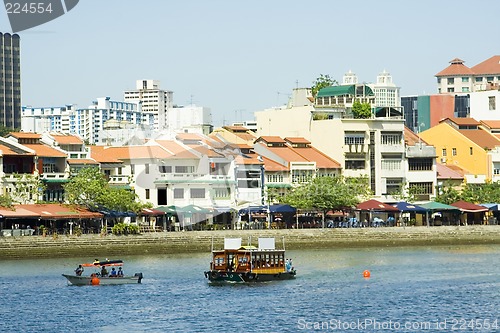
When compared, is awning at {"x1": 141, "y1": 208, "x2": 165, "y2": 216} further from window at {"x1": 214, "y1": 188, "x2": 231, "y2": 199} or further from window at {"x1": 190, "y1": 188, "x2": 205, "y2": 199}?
window at {"x1": 214, "y1": 188, "x2": 231, "y2": 199}

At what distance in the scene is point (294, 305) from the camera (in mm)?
57750

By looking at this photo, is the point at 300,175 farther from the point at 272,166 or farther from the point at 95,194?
the point at 95,194

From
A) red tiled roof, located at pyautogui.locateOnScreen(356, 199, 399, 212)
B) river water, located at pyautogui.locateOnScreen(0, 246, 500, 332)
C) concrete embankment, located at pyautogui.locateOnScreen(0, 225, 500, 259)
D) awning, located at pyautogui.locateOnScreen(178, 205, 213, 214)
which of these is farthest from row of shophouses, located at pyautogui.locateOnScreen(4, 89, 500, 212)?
river water, located at pyautogui.locateOnScreen(0, 246, 500, 332)

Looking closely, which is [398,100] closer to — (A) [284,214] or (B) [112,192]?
(A) [284,214]

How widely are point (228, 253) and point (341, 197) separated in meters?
33.8

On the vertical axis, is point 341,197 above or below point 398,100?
below

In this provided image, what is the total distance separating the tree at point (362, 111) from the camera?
116 m

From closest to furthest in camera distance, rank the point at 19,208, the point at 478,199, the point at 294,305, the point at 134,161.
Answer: the point at 294,305 → the point at 19,208 → the point at 134,161 → the point at 478,199

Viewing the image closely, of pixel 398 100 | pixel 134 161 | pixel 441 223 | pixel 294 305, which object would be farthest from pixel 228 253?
pixel 398 100

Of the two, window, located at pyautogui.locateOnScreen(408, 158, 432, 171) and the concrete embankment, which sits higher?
window, located at pyautogui.locateOnScreen(408, 158, 432, 171)

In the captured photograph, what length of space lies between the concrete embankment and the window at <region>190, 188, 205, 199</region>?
830 centimetres

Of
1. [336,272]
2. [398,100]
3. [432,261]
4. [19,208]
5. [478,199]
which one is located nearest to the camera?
[336,272]

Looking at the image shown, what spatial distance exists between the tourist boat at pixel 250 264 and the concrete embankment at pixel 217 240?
17.2 m

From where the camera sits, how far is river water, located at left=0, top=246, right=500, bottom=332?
170 ft
